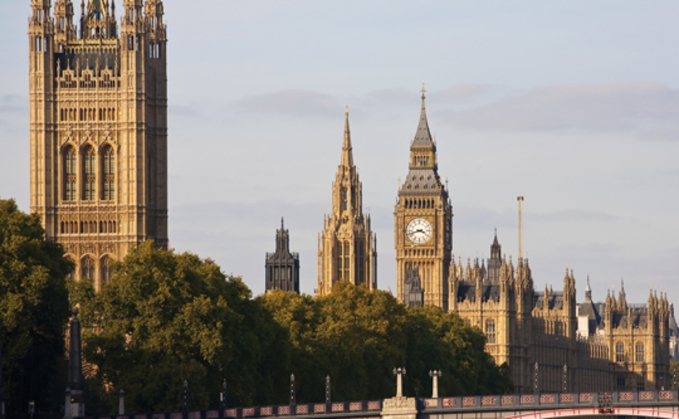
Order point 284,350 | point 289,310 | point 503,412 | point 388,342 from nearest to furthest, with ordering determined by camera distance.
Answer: point 503,412, point 284,350, point 289,310, point 388,342

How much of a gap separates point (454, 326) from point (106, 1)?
41676 mm

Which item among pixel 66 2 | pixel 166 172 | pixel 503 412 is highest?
pixel 66 2

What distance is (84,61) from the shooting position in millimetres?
176875

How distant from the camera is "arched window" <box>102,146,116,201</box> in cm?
17512

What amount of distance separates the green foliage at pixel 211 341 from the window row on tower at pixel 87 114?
27532 millimetres

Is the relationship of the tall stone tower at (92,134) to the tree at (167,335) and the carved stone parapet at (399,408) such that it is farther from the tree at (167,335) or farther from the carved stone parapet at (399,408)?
the carved stone parapet at (399,408)

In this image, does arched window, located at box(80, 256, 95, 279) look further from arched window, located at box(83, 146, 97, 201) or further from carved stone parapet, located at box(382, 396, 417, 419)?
carved stone parapet, located at box(382, 396, 417, 419)

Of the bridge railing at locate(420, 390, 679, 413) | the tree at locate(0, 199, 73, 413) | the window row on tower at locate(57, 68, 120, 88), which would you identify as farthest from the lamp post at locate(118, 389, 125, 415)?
the window row on tower at locate(57, 68, 120, 88)

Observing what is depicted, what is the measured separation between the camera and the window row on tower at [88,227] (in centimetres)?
17362

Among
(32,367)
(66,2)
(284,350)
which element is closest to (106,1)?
(66,2)

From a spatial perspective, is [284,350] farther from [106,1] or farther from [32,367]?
[106,1]

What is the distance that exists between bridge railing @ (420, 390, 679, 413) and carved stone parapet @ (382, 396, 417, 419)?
1585mm

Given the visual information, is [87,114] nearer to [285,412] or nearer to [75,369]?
[285,412]

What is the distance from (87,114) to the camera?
17562 cm
